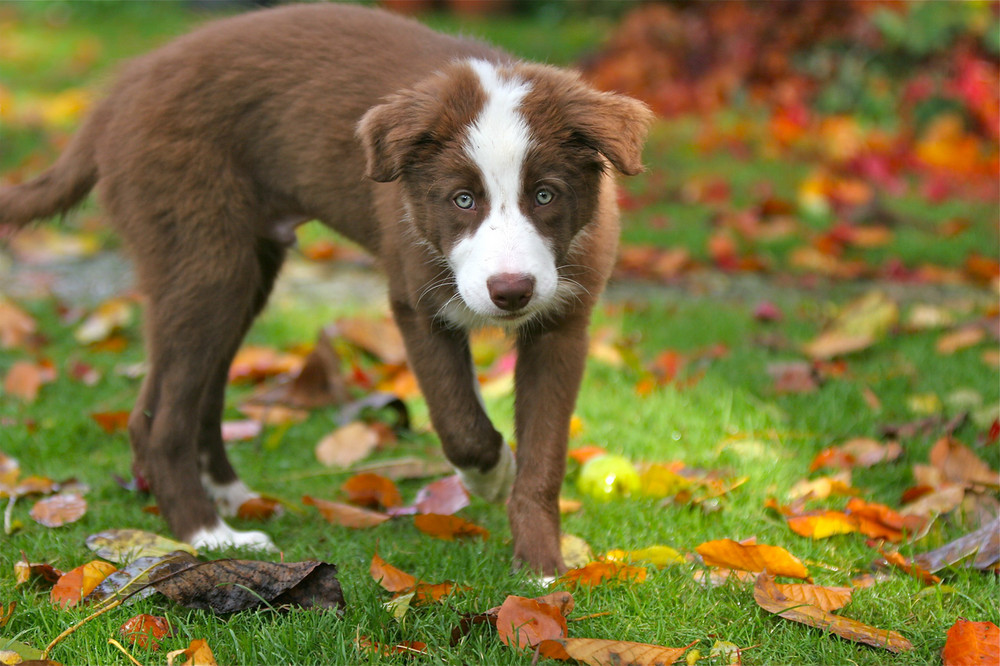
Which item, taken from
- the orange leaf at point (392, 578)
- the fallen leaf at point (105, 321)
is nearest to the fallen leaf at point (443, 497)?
the orange leaf at point (392, 578)

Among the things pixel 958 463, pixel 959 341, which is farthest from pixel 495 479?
pixel 959 341

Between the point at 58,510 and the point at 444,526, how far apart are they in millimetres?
1112

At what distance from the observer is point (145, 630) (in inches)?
92.1

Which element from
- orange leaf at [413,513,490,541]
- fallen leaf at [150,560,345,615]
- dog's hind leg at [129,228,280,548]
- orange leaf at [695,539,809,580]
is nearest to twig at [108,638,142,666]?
fallen leaf at [150,560,345,615]

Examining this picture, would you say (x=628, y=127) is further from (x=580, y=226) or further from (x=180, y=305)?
(x=180, y=305)

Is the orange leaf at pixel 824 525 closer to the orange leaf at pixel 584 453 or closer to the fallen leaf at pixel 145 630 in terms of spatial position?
the orange leaf at pixel 584 453

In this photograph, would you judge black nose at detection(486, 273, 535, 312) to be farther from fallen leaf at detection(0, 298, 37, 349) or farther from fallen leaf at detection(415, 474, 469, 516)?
fallen leaf at detection(0, 298, 37, 349)

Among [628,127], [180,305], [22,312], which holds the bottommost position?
[22,312]

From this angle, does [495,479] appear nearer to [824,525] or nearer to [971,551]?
[824,525]

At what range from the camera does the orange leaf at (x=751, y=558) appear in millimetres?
2598

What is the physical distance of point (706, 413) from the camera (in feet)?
12.5

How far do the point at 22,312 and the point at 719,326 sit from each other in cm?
322

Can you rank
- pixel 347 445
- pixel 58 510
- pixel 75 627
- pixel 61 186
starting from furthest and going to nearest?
pixel 347 445 → pixel 61 186 → pixel 58 510 → pixel 75 627

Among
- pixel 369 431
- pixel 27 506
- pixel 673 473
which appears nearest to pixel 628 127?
pixel 673 473
